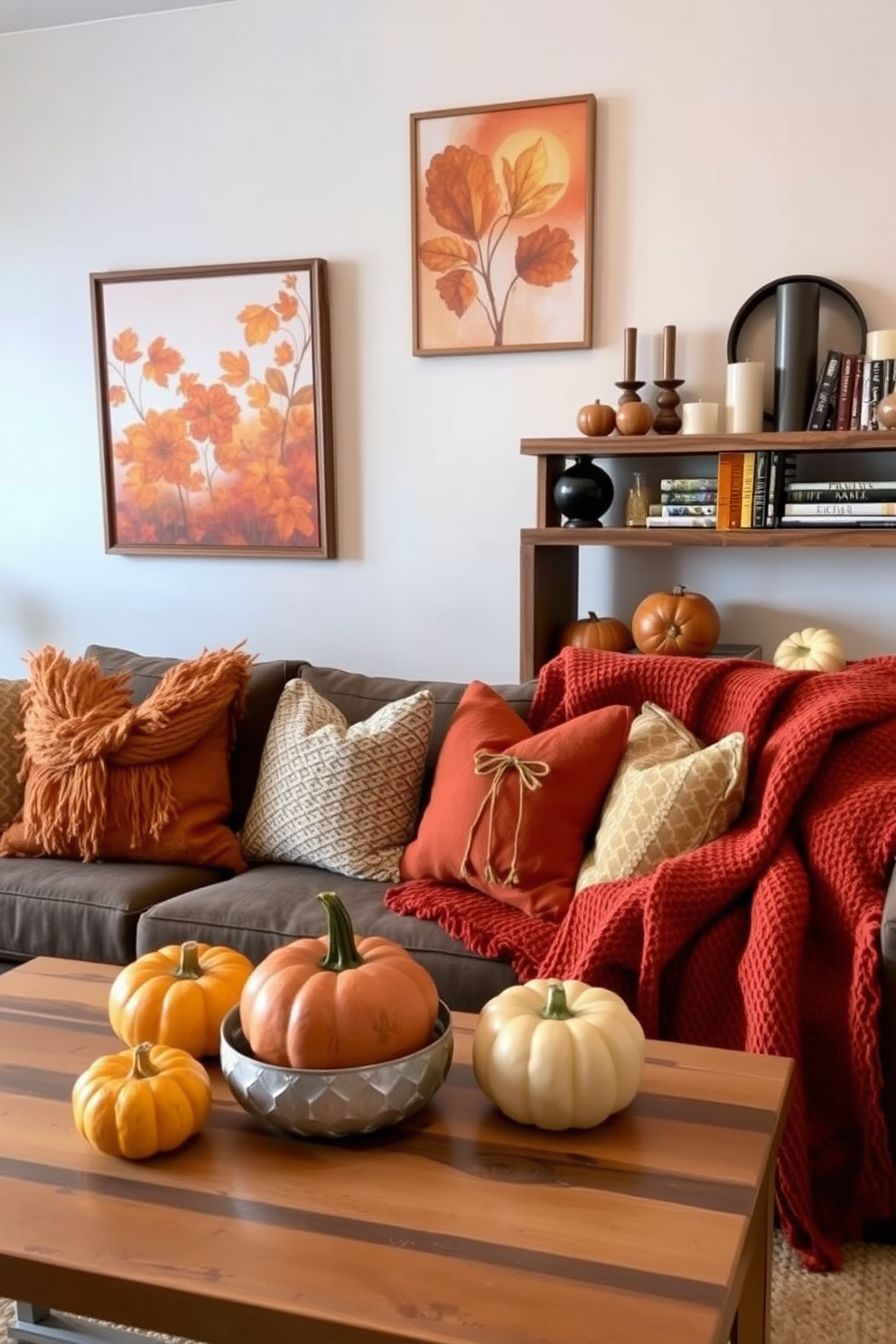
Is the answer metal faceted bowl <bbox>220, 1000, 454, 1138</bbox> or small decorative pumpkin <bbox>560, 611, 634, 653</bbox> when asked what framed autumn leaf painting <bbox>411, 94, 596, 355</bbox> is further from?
metal faceted bowl <bbox>220, 1000, 454, 1138</bbox>

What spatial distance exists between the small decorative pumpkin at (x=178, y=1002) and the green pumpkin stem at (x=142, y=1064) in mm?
132

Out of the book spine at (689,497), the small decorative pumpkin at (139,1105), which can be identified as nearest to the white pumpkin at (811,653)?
the book spine at (689,497)

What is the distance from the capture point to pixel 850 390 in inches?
116

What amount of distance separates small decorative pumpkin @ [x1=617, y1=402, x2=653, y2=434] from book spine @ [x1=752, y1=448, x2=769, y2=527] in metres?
0.30

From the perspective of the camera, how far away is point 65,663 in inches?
104

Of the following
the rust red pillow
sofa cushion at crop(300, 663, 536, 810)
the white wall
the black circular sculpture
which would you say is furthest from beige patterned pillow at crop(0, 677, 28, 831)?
the black circular sculpture

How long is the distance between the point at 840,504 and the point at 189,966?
2051 millimetres

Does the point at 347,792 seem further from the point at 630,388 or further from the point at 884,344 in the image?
the point at 884,344

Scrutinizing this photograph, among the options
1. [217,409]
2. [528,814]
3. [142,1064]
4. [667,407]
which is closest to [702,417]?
[667,407]

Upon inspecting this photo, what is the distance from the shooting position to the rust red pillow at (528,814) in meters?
2.17

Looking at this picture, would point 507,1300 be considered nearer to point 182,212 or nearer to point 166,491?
point 166,491

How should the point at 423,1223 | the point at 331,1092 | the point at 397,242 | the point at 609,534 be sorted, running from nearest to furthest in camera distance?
the point at 423,1223 → the point at 331,1092 → the point at 609,534 → the point at 397,242

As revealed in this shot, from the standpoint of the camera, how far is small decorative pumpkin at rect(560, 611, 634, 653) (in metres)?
3.10

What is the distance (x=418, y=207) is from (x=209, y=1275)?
9.56 ft
